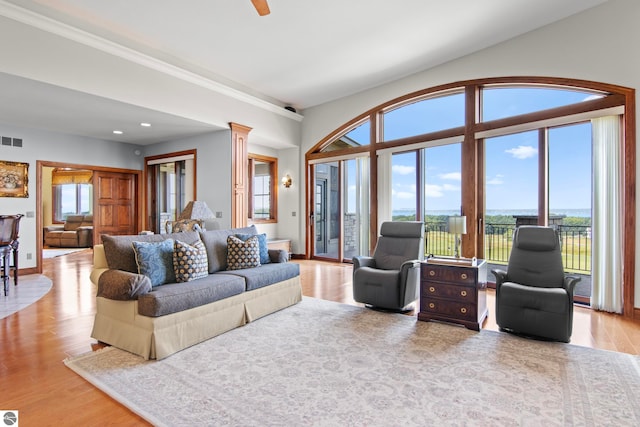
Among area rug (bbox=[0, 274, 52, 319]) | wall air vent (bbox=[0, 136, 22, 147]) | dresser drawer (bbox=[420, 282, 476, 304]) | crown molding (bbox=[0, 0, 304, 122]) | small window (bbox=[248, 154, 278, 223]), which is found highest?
crown molding (bbox=[0, 0, 304, 122])

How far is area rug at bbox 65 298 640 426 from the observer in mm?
1883

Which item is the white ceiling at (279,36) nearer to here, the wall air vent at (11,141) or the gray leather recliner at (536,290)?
the wall air vent at (11,141)

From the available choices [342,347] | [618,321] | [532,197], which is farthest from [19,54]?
[618,321]

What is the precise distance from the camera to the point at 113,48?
415cm

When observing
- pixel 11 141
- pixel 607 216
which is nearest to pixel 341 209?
pixel 607 216

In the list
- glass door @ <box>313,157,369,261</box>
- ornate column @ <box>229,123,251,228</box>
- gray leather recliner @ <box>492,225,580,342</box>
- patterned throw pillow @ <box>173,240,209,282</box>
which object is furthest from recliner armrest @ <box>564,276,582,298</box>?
ornate column @ <box>229,123,251,228</box>

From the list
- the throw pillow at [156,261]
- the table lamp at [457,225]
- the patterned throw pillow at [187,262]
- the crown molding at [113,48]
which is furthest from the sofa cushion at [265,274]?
the crown molding at [113,48]

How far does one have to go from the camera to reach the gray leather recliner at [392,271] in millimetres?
3762

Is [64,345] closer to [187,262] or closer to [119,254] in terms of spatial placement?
[119,254]

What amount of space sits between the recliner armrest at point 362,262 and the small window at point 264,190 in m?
4.06

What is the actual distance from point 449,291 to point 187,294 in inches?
102

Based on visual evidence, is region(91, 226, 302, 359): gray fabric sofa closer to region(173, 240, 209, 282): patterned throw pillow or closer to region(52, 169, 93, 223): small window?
region(173, 240, 209, 282): patterned throw pillow

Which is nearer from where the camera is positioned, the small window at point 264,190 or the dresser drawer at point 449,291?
the dresser drawer at point 449,291
